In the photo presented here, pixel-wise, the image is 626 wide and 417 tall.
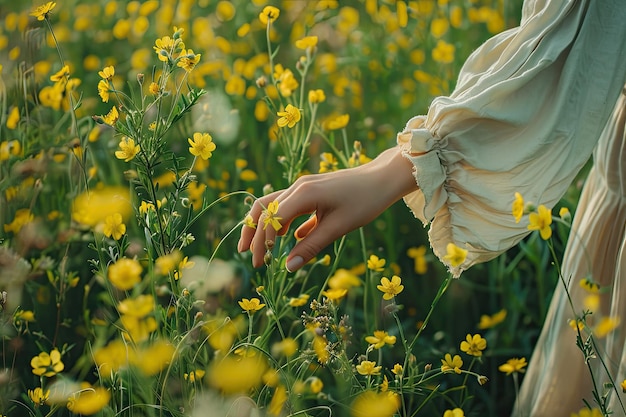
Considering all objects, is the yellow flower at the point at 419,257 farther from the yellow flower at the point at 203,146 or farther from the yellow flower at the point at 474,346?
the yellow flower at the point at 203,146

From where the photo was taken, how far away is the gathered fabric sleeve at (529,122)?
1145mm

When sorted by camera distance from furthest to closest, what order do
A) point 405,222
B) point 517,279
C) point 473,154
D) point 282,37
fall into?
point 282,37
point 405,222
point 517,279
point 473,154

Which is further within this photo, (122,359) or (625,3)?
(625,3)

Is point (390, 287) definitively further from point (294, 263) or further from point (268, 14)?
point (268, 14)

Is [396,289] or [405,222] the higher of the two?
[396,289]

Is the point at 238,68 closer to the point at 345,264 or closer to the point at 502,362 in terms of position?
the point at 345,264

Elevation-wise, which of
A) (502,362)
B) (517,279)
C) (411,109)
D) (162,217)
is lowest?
(502,362)

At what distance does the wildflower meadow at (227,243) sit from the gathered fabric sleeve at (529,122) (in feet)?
0.18

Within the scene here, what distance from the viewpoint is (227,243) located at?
1982 mm

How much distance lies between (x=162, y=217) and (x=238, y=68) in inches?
52.6

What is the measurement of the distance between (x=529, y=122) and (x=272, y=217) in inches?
14.8

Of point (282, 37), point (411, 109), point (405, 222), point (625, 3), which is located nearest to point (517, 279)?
point (405, 222)

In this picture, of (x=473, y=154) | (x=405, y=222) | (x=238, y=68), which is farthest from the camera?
(x=238, y=68)

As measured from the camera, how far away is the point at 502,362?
6.41 feet
